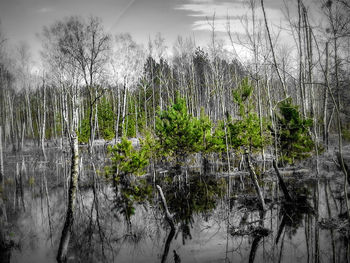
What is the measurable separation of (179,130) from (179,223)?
6.29m

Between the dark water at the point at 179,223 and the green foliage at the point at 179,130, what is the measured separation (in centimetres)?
207

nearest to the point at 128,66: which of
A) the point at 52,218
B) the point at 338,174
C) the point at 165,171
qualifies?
the point at 165,171

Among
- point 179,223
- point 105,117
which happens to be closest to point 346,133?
point 179,223

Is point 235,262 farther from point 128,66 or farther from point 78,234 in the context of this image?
point 128,66

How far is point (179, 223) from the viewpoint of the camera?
24.1 ft

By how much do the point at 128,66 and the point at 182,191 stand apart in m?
14.5

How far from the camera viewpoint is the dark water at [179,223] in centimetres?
553

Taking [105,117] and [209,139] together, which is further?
[105,117]

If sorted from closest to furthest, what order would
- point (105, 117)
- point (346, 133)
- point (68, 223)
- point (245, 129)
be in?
point (68, 223), point (245, 129), point (346, 133), point (105, 117)

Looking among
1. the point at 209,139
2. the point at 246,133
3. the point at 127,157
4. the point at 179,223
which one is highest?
the point at 246,133

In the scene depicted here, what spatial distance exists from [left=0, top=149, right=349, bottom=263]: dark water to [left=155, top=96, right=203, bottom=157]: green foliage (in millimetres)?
2071

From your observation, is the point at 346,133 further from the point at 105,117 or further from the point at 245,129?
the point at 105,117

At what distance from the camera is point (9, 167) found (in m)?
17.3

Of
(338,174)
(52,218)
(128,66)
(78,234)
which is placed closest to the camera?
(78,234)
